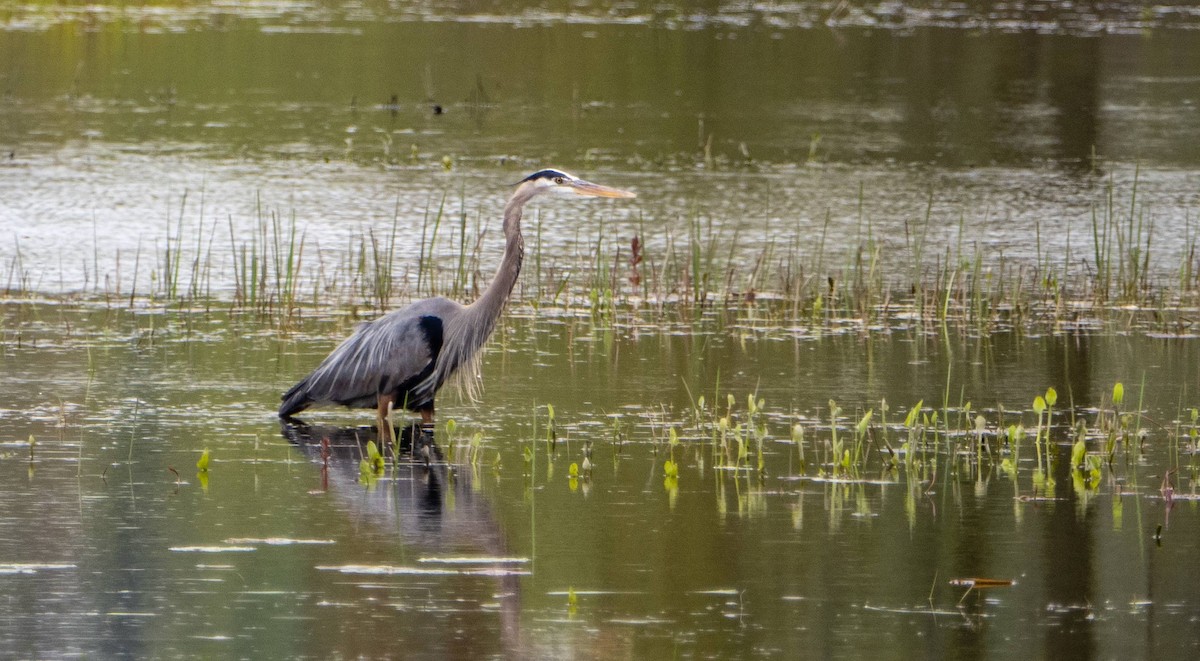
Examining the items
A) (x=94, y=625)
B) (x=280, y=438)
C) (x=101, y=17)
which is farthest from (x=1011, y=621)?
(x=101, y=17)

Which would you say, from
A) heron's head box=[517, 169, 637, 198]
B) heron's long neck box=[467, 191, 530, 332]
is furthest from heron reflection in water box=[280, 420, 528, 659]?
heron's head box=[517, 169, 637, 198]

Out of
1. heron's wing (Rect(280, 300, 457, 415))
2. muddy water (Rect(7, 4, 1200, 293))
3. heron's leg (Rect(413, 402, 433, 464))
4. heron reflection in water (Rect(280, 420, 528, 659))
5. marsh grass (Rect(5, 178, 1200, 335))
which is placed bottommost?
heron reflection in water (Rect(280, 420, 528, 659))

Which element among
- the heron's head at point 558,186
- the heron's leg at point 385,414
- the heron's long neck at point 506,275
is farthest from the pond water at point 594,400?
the heron's head at point 558,186

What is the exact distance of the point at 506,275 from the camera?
28.6ft

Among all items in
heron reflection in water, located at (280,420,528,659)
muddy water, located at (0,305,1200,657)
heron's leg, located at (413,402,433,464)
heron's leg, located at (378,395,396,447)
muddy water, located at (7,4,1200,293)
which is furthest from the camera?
muddy water, located at (7,4,1200,293)

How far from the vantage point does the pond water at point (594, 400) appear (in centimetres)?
567

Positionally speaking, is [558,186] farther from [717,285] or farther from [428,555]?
[717,285]

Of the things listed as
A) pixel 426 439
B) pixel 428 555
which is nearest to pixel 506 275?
pixel 426 439

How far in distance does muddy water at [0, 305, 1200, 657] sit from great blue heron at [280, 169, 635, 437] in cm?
17

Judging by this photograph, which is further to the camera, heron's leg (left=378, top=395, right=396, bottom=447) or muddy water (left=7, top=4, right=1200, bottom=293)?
muddy water (left=7, top=4, right=1200, bottom=293)

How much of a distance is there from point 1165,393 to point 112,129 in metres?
13.5

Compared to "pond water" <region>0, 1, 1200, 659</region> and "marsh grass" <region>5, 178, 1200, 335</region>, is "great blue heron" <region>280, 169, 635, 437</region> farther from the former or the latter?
"marsh grass" <region>5, 178, 1200, 335</region>

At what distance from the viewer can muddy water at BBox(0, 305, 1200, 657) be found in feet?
17.9

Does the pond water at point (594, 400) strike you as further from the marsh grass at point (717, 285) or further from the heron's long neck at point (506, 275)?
the heron's long neck at point (506, 275)
